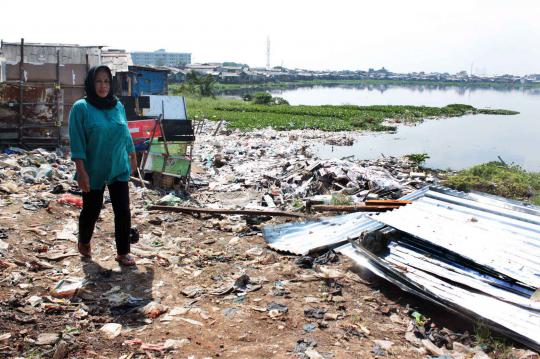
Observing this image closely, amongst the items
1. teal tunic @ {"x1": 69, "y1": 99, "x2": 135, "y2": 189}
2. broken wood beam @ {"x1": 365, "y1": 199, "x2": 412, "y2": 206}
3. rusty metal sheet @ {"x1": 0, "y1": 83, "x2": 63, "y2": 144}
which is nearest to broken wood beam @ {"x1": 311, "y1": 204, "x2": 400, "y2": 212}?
broken wood beam @ {"x1": 365, "y1": 199, "x2": 412, "y2": 206}

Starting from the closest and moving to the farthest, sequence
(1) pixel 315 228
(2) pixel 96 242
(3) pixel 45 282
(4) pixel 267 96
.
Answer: (3) pixel 45 282 → (2) pixel 96 242 → (1) pixel 315 228 → (4) pixel 267 96

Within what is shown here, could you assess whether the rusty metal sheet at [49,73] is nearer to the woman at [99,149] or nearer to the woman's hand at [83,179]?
the woman at [99,149]

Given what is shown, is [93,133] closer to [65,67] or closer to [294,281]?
[294,281]

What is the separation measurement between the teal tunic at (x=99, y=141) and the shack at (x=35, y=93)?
22.7ft

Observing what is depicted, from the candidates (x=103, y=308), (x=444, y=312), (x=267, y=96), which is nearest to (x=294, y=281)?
(x=444, y=312)

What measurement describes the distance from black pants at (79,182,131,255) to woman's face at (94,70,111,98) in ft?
2.43

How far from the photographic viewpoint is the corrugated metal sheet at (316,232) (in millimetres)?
4668

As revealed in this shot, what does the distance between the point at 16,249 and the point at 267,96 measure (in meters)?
37.7

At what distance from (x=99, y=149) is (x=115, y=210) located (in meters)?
0.54

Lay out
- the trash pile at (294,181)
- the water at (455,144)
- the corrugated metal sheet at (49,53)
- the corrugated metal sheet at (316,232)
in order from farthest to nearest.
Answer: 1. the water at (455,144)
2. the corrugated metal sheet at (49,53)
3. the trash pile at (294,181)
4. the corrugated metal sheet at (316,232)

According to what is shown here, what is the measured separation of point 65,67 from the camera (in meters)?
10.8

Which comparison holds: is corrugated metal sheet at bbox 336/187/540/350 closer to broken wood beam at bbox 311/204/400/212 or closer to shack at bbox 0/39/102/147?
broken wood beam at bbox 311/204/400/212

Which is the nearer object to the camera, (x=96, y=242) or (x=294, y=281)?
(x=294, y=281)

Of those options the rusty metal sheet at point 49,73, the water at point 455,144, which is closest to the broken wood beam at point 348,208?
the rusty metal sheet at point 49,73
